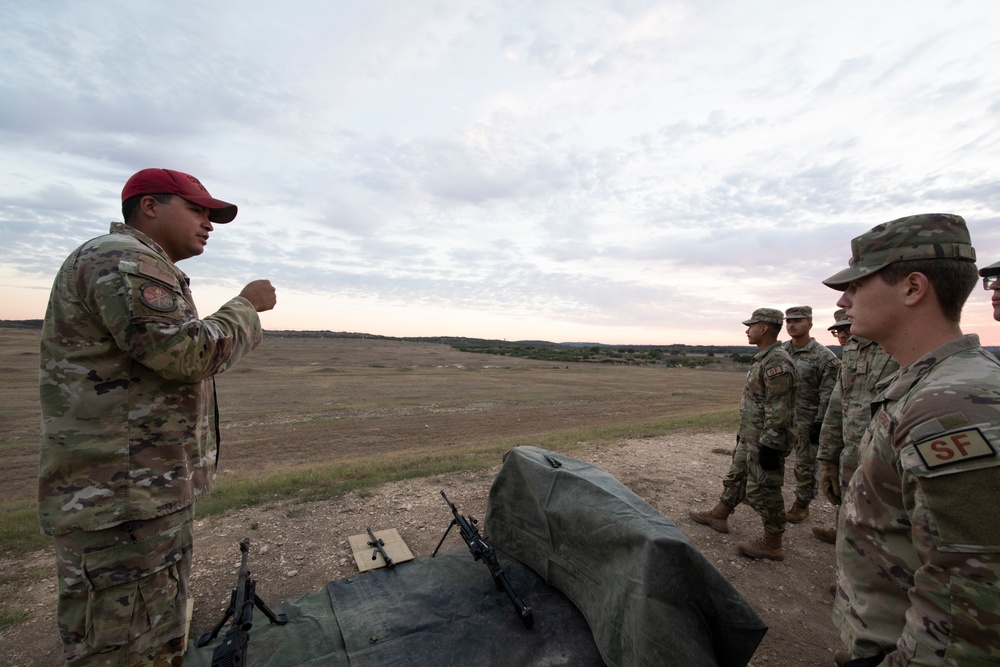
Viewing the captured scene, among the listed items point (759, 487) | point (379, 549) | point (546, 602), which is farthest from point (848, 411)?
point (379, 549)

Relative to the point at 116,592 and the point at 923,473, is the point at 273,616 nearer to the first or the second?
the point at 116,592

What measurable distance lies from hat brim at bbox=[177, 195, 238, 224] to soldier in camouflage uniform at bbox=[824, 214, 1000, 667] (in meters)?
3.06

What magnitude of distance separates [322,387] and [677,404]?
17.2 metres

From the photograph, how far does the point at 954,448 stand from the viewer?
1282 millimetres

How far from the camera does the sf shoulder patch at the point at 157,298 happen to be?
1.95 meters

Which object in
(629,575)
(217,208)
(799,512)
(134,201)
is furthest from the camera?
(799,512)

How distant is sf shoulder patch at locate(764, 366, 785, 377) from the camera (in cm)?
485

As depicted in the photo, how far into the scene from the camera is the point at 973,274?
1632 millimetres

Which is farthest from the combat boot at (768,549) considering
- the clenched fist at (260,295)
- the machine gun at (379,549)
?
the clenched fist at (260,295)

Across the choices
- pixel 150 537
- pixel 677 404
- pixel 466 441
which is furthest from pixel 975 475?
pixel 677 404

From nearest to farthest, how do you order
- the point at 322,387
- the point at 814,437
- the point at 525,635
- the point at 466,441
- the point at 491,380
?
the point at 525,635 < the point at 814,437 < the point at 466,441 < the point at 322,387 < the point at 491,380

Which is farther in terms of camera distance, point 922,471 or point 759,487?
point 759,487

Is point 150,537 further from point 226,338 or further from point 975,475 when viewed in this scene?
point 975,475

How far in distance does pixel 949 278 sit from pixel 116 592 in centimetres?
371
